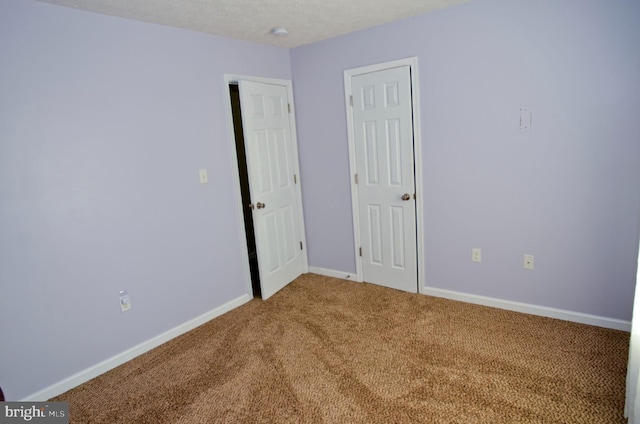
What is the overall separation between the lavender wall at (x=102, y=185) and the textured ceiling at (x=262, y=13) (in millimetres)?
132

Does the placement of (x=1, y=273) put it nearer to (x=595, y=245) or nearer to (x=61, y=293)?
(x=61, y=293)

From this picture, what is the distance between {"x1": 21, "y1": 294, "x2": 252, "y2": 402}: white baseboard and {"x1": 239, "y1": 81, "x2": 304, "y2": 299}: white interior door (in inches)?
18.7

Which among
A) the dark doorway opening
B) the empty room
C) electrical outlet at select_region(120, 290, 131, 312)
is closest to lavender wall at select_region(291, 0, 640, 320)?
the empty room

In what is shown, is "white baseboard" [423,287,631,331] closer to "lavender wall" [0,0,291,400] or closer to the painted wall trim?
the painted wall trim

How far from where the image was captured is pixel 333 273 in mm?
3891

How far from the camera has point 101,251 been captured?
2471 millimetres

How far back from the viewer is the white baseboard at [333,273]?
12.4 feet

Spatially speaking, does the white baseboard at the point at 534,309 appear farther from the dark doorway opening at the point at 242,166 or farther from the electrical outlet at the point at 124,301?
the electrical outlet at the point at 124,301

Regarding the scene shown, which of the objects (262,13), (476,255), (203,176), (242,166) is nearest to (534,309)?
(476,255)

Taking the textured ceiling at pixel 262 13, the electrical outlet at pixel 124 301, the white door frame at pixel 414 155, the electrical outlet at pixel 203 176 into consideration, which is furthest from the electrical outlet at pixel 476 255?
the electrical outlet at pixel 124 301

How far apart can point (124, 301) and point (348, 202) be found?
2.11m

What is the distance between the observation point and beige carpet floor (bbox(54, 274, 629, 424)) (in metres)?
1.94

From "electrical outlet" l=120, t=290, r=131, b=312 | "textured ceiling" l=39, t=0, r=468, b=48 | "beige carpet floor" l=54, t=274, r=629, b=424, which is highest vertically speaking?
"textured ceiling" l=39, t=0, r=468, b=48

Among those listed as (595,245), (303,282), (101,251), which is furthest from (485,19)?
(101,251)
